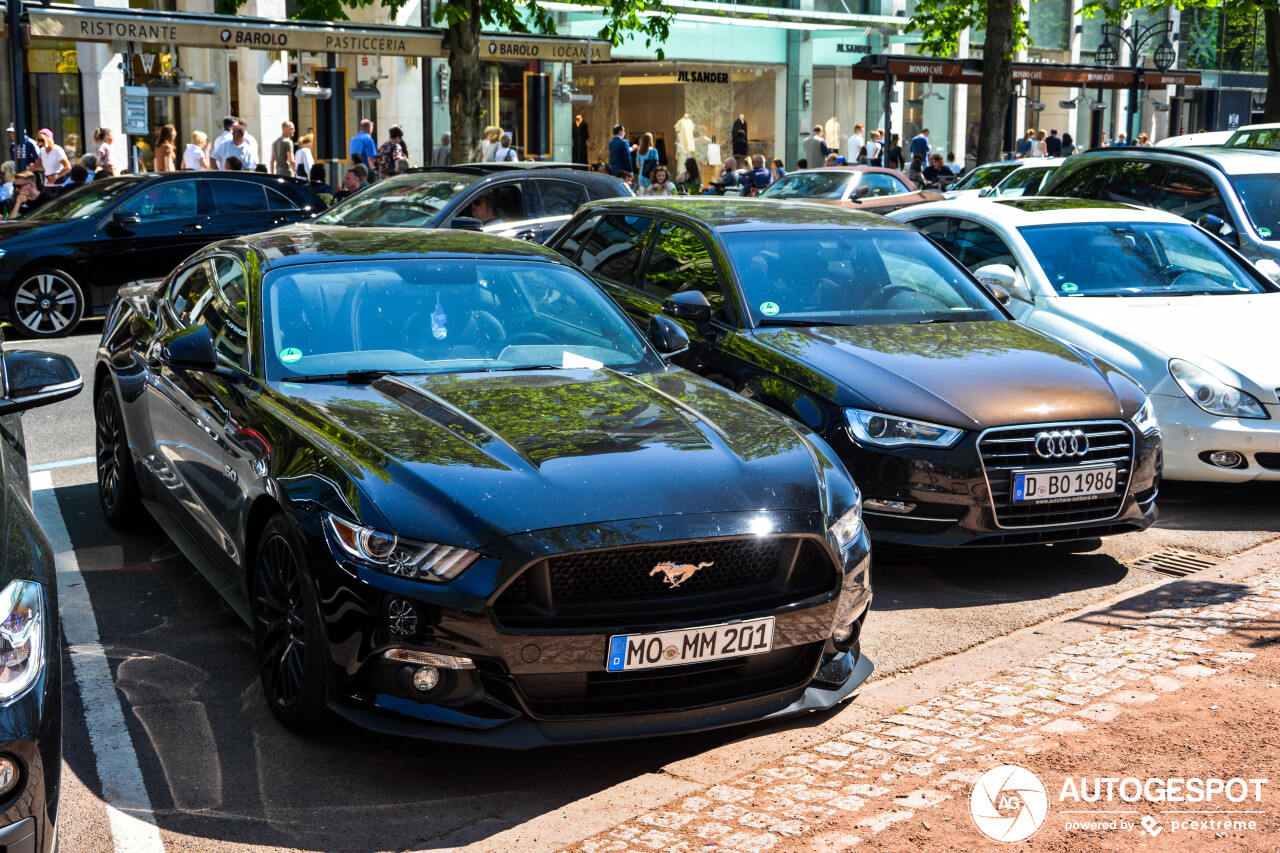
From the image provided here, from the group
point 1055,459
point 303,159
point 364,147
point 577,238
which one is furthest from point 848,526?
point 364,147

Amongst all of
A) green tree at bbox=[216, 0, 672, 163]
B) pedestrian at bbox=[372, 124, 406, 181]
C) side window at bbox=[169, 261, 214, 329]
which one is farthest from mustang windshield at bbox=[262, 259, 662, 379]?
pedestrian at bbox=[372, 124, 406, 181]

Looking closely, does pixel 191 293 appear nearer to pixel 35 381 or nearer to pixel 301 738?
pixel 35 381

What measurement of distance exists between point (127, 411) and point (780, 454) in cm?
348

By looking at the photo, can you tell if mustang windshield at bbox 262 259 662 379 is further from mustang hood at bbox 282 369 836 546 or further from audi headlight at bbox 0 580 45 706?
audi headlight at bbox 0 580 45 706

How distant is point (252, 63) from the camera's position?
26.5 metres

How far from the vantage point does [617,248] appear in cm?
877

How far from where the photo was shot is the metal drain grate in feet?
22.1

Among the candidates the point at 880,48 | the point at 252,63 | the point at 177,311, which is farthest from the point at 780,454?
the point at 880,48

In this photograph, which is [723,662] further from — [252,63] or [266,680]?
[252,63]

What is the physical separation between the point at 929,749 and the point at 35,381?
3.11 metres

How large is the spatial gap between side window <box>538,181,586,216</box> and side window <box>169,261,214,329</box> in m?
7.25

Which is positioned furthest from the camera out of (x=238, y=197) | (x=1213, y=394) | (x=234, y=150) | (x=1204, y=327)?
(x=234, y=150)

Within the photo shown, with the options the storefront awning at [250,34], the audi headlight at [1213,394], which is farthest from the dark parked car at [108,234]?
the audi headlight at [1213,394]

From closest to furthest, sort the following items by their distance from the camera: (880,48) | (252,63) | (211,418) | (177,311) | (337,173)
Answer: (211,418) < (177,311) < (337,173) < (252,63) < (880,48)
